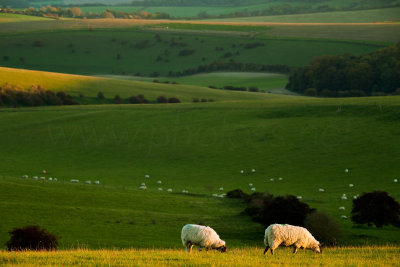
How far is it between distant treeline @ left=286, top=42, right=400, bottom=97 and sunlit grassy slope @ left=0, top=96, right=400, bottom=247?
4861 cm

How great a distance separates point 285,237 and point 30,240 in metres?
13.0

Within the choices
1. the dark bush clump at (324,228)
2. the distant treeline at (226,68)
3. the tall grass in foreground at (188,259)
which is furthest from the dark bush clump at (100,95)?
the tall grass in foreground at (188,259)

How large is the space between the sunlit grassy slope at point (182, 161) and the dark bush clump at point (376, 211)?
0.80 metres

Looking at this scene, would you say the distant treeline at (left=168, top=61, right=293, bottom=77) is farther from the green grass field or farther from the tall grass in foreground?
the tall grass in foreground

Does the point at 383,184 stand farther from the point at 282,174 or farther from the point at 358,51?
the point at 358,51

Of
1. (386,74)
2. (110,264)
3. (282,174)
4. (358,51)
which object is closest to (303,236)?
(110,264)

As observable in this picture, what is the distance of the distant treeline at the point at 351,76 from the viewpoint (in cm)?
14031

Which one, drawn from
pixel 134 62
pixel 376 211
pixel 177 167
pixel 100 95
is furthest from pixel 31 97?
pixel 134 62

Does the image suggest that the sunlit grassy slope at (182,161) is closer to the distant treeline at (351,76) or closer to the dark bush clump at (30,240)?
the dark bush clump at (30,240)

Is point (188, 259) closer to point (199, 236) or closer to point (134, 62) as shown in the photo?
point (199, 236)

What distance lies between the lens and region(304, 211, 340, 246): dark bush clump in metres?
39.1

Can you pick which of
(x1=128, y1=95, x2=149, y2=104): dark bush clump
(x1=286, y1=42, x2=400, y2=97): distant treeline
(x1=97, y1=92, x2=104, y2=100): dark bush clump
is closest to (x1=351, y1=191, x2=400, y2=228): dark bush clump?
(x1=128, y1=95, x2=149, y2=104): dark bush clump

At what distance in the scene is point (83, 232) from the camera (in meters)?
38.5

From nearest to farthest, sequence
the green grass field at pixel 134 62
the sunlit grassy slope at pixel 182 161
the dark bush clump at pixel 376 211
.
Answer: the sunlit grassy slope at pixel 182 161 → the dark bush clump at pixel 376 211 → the green grass field at pixel 134 62
